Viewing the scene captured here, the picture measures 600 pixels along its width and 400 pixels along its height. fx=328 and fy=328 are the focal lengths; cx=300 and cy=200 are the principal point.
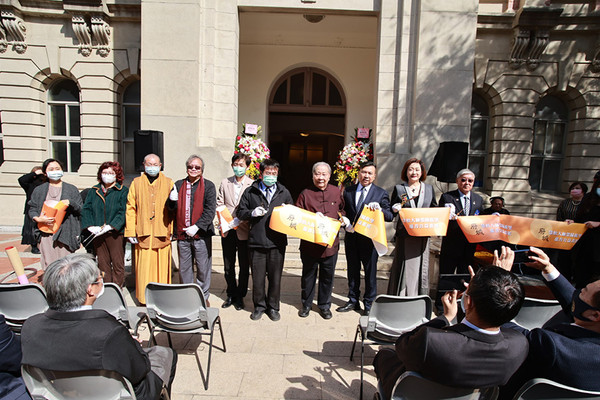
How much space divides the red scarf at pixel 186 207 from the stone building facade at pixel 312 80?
3.47 m

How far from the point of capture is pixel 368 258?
4777 millimetres

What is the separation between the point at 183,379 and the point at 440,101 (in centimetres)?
787

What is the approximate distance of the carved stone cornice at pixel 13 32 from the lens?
955 centimetres

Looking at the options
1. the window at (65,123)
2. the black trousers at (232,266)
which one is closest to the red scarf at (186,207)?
the black trousers at (232,266)

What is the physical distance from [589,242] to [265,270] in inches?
168

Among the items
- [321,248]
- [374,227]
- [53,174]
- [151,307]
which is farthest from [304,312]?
[53,174]

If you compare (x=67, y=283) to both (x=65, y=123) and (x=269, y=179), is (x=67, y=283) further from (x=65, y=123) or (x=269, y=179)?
(x=65, y=123)

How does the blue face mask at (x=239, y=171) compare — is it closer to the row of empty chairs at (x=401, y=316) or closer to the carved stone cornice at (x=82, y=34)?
the row of empty chairs at (x=401, y=316)

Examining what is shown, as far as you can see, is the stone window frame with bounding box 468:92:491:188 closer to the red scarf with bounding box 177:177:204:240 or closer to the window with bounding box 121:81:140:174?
the red scarf with bounding box 177:177:204:240

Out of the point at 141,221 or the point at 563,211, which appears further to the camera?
the point at 563,211

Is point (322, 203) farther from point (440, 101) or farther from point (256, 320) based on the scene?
point (440, 101)

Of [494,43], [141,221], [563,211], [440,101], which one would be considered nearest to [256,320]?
[141,221]

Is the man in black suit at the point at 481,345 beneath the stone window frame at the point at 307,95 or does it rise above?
beneath

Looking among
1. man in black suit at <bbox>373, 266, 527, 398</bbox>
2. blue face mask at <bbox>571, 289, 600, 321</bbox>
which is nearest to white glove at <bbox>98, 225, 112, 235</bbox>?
man in black suit at <bbox>373, 266, 527, 398</bbox>
